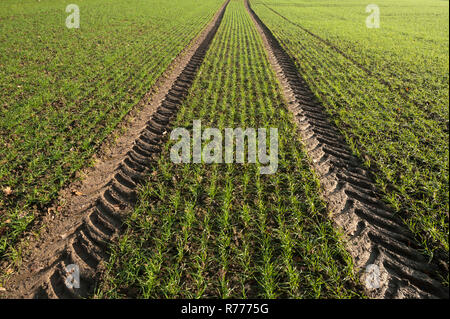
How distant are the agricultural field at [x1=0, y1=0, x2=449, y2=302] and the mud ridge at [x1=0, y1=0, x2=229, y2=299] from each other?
1.0 inches

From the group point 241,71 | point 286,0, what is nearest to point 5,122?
point 241,71

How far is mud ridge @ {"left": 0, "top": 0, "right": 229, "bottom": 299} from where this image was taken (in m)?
3.23

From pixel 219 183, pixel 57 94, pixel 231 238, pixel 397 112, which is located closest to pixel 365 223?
pixel 231 238

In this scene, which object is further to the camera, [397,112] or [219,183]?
[397,112]

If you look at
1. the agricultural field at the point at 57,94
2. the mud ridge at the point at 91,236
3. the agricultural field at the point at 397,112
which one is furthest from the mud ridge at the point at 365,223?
the agricultural field at the point at 57,94

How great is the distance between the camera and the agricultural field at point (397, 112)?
15.0 ft

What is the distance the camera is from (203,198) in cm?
471

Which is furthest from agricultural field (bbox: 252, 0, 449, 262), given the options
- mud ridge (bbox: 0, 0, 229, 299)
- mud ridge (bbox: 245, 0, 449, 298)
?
mud ridge (bbox: 0, 0, 229, 299)

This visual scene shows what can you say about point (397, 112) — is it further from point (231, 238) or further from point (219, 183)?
point (231, 238)

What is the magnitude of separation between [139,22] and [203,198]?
80.1ft

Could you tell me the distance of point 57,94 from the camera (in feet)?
27.1

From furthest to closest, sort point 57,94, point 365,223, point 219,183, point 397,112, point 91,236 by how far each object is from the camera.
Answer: point 57,94 → point 397,112 → point 219,183 → point 365,223 → point 91,236

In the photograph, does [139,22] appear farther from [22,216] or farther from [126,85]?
[22,216]

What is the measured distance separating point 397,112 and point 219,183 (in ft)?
22.8
